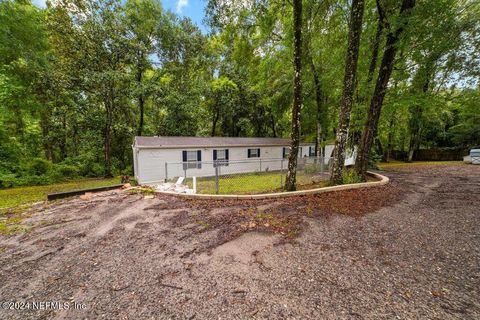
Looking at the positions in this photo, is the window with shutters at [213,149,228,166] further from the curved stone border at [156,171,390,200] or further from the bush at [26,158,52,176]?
the bush at [26,158,52,176]

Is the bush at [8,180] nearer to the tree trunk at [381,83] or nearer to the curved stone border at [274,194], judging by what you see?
the curved stone border at [274,194]

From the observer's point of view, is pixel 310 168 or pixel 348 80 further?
pixel 310 168

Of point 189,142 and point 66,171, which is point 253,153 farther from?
point 66,171

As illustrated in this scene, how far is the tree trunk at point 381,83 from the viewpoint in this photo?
6320 millimetres

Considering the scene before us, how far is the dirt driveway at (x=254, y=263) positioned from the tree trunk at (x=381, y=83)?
2894mm

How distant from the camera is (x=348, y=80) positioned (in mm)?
6180

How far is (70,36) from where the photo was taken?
11.7 m

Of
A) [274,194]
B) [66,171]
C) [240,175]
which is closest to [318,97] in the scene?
[240,175]

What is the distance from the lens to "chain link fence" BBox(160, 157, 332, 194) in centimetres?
775

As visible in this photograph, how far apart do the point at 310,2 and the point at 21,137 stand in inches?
748

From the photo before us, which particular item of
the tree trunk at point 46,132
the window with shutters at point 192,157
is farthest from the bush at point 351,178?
the tree trunk at point 46,132

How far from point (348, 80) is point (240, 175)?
885 cm

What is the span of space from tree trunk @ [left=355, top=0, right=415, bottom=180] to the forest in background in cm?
21

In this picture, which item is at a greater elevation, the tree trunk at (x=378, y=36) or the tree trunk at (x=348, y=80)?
the tree trunk at (x=378, y=36)
